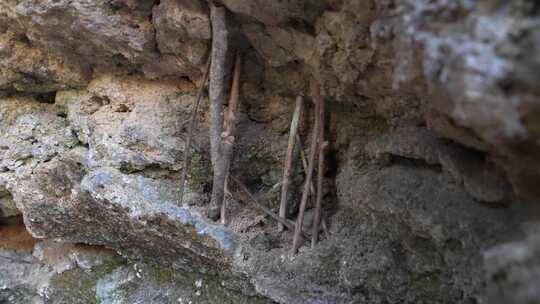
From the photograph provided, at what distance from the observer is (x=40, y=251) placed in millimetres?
1987

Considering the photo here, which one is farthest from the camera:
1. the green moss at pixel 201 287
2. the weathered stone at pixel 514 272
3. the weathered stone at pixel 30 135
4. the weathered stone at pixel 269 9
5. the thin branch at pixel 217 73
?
the weathered stone at pixel 30 135

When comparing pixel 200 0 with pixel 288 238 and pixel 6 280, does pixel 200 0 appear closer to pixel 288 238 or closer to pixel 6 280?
pixel 288 238

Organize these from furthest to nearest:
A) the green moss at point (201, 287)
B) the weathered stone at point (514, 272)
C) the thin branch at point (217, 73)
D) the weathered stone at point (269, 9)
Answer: the green moss at point (201, 287)
the thin branch at point (217, 73)
the weathered stone at point (269, 9)
the weathered stone at point (514, 272)

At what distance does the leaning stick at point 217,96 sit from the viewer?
1.44 metres

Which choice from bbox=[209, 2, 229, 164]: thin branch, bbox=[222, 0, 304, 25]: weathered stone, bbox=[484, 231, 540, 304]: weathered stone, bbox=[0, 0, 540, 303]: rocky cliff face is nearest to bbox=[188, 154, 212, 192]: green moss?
bbox=[0, 0, 540, 303]: rocky cliff face

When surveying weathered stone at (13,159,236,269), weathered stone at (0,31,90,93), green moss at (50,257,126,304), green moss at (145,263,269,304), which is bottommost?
green moss at (50,257,126,304)

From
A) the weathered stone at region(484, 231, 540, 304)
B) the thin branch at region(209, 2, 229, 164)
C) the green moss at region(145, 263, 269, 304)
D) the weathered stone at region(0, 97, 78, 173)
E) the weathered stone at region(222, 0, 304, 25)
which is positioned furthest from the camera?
the weathered stone at region(0, 97, 78, 173)

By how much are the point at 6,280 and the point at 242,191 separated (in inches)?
39.1

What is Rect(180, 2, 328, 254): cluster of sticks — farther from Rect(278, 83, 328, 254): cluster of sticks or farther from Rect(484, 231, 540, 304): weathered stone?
Rect(484, 231, 540, 304): weathered stone

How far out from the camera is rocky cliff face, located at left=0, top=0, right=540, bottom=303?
832 millimetres

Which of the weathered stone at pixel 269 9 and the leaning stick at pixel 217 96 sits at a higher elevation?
the weathered stone at pixel 269 9

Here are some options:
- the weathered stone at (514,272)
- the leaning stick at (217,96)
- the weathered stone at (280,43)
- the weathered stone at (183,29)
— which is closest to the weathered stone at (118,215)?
the leaning stick at (217,96)

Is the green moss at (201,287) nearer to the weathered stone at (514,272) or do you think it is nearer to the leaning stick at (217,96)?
the leaning stick at (217,96)

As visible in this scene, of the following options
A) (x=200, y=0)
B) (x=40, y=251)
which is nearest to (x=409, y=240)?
(x=200, y=0)
